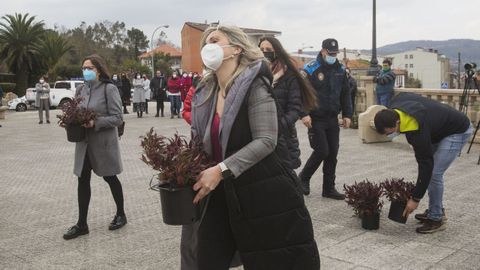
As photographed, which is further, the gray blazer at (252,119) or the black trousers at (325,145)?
the black trousers at (325,145)

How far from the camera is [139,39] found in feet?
330

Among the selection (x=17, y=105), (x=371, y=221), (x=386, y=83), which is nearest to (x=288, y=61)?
(x=371, y=221)

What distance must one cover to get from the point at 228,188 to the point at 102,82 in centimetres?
312

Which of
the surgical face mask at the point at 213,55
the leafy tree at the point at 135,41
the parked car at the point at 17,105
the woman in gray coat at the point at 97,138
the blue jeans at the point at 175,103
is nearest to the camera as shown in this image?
the surgical face mask at the point at 213,55

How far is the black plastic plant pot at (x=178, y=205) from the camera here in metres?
2.78

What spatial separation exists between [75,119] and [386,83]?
986 centimetres

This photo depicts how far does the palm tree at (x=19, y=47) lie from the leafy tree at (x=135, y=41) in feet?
153

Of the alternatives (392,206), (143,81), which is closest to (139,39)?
(143,81)

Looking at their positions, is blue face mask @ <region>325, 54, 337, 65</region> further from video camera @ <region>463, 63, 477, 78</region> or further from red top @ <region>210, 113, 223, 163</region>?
video camera @ <region>463, 63, 477, 78</region>

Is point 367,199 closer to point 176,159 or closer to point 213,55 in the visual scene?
point 213,55

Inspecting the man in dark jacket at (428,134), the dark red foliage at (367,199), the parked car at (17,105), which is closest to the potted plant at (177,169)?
the man in dark jacket at (428,134)

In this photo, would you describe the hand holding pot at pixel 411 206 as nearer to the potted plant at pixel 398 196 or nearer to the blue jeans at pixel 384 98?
the potted plant at pixel 398 196

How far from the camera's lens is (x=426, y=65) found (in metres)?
126

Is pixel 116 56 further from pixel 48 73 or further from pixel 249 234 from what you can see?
pixel 249 234
